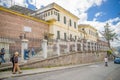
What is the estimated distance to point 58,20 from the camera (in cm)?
2891

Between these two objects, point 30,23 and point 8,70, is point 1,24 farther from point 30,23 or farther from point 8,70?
point 8,70

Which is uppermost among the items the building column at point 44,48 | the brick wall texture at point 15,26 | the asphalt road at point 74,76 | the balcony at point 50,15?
the balcony at point 50,15

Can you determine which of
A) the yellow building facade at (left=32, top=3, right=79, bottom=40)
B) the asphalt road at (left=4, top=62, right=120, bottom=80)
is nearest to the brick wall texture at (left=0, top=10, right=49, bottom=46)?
the yellow building facade at (left=32, top=3, right=79, bottom=40)

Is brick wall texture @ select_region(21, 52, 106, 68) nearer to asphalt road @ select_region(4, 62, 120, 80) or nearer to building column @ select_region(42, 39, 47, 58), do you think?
building column @ select_region(42, 39, 47, 58)

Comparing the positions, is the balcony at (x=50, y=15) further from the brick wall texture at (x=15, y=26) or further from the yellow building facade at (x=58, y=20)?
the brick wall texture at (x=15, y=26)

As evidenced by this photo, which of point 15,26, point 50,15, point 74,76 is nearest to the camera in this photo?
point 74,76

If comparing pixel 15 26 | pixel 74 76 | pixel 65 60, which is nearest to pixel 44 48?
pixel 65 60

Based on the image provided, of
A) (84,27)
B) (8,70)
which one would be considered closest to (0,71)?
(8,70)

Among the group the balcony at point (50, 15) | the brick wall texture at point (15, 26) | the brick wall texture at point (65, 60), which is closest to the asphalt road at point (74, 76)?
the brick wall texture at point (65, 60)

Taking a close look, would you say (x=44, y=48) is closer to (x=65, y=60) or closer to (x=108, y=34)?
(x=65, y=60)

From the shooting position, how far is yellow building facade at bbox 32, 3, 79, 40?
27.2 m

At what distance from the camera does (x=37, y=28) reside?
24.5 metres

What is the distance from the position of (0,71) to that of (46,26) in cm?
1746

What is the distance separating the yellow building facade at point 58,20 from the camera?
89.3 feet
